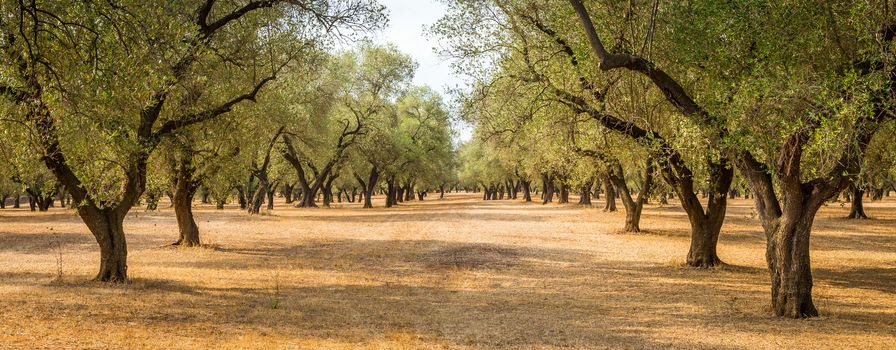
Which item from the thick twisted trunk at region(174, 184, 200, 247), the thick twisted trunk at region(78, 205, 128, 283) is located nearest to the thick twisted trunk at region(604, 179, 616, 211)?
the thick twisted trunk at region(174, 184, 200, 247)

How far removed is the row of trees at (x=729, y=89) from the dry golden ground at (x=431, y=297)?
82.0 inches

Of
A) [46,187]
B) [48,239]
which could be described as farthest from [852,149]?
[48,239]

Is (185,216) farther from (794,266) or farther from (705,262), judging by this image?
(794,266)

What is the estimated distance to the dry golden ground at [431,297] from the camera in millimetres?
11070

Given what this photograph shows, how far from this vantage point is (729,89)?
13.9 metres

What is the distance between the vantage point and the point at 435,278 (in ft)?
61.1

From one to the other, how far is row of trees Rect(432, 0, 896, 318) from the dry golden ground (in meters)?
2.08

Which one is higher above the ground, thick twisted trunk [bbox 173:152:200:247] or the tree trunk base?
thick twisted trunk [bbox 173:152:200:247]

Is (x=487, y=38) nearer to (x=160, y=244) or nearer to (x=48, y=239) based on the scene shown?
(x=160, y=244)

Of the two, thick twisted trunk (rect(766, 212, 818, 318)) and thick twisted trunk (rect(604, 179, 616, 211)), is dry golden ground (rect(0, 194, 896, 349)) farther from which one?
thick twisted trunk (rect(604, 179, 616, 211))

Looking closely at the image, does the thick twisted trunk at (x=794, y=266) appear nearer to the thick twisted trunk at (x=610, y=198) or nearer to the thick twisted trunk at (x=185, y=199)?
the thick twisted trunk at (x=185, y=199)

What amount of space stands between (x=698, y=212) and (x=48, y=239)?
27.0 meters

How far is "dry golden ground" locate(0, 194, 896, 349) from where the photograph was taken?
36.3 feet

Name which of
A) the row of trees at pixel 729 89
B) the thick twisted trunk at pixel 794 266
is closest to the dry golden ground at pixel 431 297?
the thick twisted trunk at pixel 794 266
